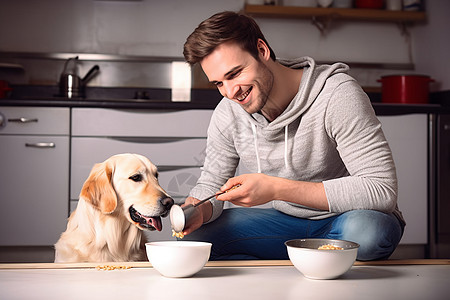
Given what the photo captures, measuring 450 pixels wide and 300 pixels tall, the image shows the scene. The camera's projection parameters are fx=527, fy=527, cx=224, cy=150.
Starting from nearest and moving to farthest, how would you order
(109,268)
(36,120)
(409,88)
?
(109,268), (36,120), (409,88)

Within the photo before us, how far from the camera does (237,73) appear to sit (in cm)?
162

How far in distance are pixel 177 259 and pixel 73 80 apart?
2.70 m

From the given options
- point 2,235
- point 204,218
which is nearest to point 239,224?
point 204,218

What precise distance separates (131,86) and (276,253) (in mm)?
2326

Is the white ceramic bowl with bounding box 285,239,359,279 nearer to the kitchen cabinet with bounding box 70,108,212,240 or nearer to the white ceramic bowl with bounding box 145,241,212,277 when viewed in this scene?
the white ceramic bowl with bounding box 145,241,212,277

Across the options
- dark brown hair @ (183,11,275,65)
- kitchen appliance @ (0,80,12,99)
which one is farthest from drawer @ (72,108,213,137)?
dark brown hair @ (183,11,275,65)

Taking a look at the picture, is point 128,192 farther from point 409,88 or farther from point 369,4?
point 369,4

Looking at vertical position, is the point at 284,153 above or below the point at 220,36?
below

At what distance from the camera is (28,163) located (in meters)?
3.14

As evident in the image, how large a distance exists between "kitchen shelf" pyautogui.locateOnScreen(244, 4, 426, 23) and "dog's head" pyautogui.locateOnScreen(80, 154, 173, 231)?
234 cm

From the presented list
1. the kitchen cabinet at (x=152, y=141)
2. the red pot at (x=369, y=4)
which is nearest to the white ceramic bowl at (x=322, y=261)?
the kitchen cabinet at (x=152, y=141)

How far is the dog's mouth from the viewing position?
1.74 metres

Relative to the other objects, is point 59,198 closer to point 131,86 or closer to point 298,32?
point 131,86

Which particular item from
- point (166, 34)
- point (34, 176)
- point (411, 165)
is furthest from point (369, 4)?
point (34, 176)
